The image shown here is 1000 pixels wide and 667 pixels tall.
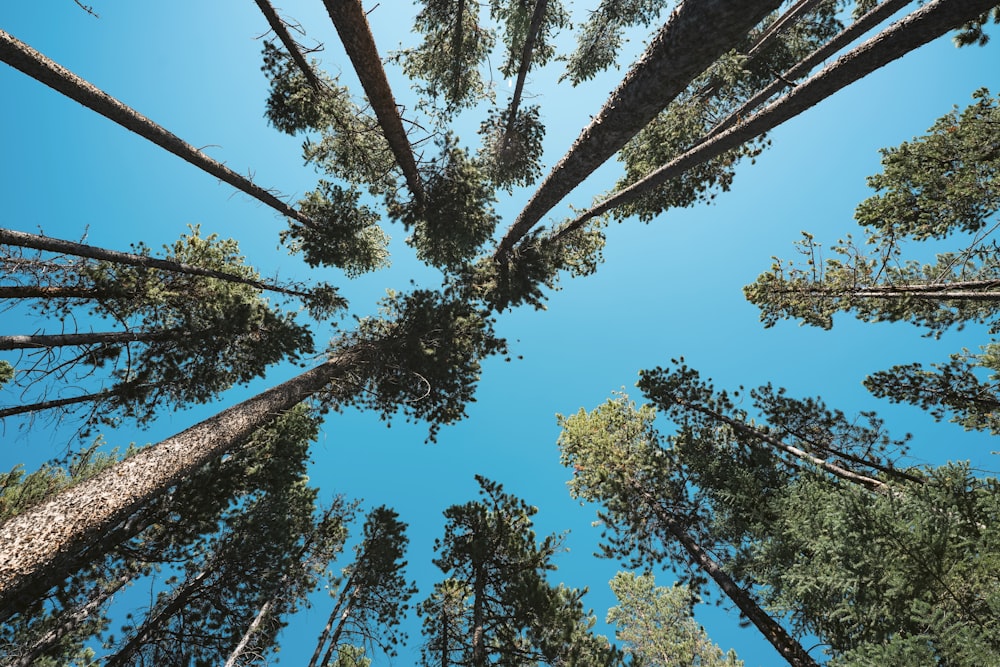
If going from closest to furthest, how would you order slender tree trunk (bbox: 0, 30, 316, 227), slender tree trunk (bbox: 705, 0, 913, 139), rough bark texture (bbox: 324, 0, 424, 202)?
1. slender tree trunk (bbox: 0, 30, 316, 227)
2. rough bark texture (bbox: 324, 0, 424, 202)
3. slender tree trunk (bbox: 705, 0, 913, 139)

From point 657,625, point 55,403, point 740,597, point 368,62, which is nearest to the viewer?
point 368,62

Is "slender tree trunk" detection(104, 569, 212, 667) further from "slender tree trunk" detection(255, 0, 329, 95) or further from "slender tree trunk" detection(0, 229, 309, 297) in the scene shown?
"slender tree trunk" detection(255, 0, 329, 95)

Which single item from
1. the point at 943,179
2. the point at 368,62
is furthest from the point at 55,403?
the point at 943,179

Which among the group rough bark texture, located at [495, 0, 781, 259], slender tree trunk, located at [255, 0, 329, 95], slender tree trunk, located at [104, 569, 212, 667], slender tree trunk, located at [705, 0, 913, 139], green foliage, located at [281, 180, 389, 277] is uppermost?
slender tree trunk, located at [255, 0, 329, 95]

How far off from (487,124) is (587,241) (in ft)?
14.8

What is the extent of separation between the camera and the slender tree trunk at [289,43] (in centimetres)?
598

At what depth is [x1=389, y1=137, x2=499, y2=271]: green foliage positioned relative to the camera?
352 inches

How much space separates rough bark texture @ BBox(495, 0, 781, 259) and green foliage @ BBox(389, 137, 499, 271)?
12.3 feet

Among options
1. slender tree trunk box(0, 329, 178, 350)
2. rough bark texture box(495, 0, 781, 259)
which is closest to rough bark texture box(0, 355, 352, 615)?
slender tree trunk box(0, 329, 178, 350)

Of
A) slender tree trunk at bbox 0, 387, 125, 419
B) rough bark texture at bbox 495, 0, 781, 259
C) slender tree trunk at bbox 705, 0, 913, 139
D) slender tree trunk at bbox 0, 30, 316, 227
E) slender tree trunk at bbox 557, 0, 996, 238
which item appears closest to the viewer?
rough bark texture at bbox 495, 0, 781, 259

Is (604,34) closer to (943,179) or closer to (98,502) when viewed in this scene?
(943,179)

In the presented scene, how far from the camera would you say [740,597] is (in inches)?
284

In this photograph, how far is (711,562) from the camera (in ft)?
26.1

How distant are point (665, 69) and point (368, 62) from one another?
14.5 ft
